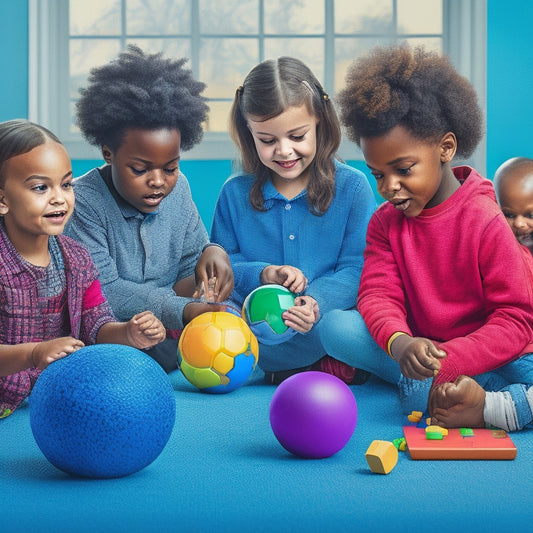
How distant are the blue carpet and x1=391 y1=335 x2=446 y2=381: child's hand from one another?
172 mm

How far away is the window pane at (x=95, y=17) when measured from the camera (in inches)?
215

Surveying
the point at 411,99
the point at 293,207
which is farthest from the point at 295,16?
the point at 411,99

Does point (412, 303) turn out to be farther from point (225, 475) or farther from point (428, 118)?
point (225, 475)

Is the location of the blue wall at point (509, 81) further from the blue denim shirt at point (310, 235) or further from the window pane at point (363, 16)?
the blue denim shirt at point (310, 235)

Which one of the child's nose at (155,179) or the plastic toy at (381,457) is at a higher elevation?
the child's nose at (155,179)

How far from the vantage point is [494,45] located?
5102 millimetres

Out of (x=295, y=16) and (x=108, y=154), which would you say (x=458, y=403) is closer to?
(x=108, y=154)

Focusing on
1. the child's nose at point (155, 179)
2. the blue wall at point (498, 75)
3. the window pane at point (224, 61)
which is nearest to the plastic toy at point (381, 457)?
the child's nose at point (155, 179)

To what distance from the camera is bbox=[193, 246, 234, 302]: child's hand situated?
2715 mm

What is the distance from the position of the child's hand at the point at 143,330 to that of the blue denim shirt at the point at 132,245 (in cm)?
51

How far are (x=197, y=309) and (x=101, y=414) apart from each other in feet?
3.67

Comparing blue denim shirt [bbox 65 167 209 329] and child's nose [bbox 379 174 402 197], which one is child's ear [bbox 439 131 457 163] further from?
blue denim shirt [bbox 65 167 209 329]

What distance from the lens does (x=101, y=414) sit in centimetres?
160

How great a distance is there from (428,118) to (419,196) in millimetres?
219
